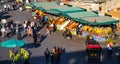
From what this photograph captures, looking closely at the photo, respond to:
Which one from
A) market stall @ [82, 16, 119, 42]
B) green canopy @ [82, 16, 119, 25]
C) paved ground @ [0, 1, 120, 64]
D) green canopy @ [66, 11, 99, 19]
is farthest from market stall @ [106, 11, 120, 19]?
paved ground @ [0, 1, 120, 64]

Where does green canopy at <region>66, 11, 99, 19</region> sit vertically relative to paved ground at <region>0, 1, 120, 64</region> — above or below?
above

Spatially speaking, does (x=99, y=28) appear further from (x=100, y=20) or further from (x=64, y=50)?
(x=64, y=50)

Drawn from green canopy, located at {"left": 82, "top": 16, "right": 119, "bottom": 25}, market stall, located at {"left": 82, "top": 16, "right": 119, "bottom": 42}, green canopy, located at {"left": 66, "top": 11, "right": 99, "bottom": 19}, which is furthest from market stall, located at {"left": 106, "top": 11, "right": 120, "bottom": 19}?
market stall, located at {"left": 82, "top": 16, "right": 119, "bottom": 42}

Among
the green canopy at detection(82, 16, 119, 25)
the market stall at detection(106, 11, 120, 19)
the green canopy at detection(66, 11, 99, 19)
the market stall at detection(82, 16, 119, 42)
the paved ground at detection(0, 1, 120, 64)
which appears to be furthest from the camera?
the market stall at detection(106, 11, 120, 19)

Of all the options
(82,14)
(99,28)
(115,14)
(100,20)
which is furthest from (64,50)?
(115,14)

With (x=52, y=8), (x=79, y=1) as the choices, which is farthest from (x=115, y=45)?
(x=79, y=1)

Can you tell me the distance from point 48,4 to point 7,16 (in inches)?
233

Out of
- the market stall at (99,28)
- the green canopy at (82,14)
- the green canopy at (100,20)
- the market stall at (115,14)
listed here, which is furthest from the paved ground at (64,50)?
the market stall at (115,14)

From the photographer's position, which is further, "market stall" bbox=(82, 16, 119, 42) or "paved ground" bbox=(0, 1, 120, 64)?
"market stall" bbox=(82, 16, 119, 42)

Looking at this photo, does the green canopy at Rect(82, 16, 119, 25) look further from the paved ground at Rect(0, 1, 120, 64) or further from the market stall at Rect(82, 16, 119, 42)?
the paved ground at Rect(0, 1, 120, 64)

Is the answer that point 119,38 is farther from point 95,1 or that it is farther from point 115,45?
point 95,1

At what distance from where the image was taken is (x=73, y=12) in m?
40.0

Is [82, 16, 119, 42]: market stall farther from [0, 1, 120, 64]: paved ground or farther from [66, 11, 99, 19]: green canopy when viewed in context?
[66, 11, 99, 19]: green canopy

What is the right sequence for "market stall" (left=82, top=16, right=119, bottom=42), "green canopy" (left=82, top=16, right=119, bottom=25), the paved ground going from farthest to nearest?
"green canopy" (left=82, top=16, right=119, bottom=25) < "market stall" (left=82, top=16, right=119, bottom=42) < the paved ground
